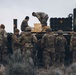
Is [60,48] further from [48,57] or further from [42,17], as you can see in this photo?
[42,17]

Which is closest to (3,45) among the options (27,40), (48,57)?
(27,40)

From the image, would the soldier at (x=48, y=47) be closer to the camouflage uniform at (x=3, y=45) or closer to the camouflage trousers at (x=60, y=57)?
the camouflage trousers at (x=60, y=57)

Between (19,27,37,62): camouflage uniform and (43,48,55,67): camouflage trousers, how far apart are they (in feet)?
3.23

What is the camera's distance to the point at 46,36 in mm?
54188

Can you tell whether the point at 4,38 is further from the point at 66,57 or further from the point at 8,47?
the point at 66,57

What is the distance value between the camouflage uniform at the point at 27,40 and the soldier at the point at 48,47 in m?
0.67

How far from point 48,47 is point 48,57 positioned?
646 millimetres

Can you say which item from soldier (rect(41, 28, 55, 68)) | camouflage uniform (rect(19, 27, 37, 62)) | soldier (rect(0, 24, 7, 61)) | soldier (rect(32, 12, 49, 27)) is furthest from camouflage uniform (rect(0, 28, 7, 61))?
soldier (rect(32, 12, 49, 27))

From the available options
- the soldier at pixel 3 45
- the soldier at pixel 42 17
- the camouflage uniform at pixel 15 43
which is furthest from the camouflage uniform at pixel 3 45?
the soldier at pixel 42 17

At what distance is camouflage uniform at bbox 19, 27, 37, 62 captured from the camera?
5402 centimetres

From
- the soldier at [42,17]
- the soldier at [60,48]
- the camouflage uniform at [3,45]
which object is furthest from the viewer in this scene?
the soldier at [42,17]

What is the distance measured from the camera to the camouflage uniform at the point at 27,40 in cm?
5402

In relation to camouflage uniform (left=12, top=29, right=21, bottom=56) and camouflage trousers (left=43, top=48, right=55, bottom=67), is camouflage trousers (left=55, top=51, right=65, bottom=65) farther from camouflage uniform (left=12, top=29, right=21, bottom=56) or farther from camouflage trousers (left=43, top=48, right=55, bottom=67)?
camouflage uniform (left=12, top=29, right=21, bottom=56)

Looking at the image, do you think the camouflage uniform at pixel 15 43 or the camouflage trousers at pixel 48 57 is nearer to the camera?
the camouflage trousers at pixel 48 57
